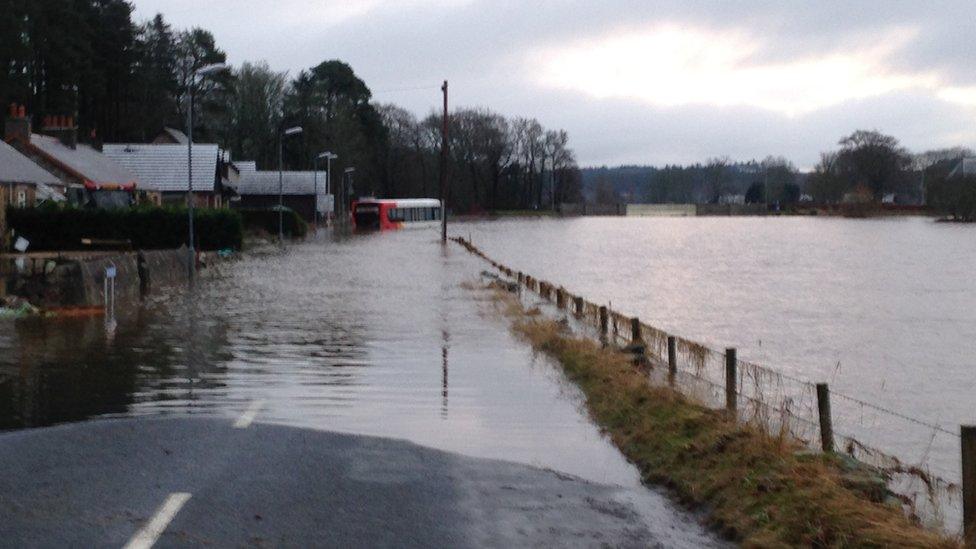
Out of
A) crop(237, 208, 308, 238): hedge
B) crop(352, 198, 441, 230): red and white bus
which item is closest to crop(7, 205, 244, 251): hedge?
crop(237, 208, 308, 238): hedge

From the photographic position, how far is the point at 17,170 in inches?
1484

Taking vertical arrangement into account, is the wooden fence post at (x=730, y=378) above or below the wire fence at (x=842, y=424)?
above

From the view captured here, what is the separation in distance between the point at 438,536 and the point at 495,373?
8.90 meters

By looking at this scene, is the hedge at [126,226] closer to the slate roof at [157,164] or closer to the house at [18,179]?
the house at [18,179]

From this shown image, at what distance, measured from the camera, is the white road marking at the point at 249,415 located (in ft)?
40.0

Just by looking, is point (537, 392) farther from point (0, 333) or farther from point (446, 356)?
point (0, 333)

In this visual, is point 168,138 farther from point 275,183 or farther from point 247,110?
point 247,110

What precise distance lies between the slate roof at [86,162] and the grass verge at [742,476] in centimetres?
4360

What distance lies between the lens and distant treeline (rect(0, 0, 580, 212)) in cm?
7281

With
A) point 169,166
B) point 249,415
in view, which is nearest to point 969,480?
point 249,415

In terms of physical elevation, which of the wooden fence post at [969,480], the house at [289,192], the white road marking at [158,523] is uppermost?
the house at [289,192]

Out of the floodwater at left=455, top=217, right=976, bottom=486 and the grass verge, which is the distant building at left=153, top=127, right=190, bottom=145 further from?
the grass verge

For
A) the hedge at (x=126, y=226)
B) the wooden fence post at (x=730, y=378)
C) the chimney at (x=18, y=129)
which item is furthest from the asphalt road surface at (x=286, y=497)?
the chimney at (x=18, y=129)

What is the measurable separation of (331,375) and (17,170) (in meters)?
25.1
